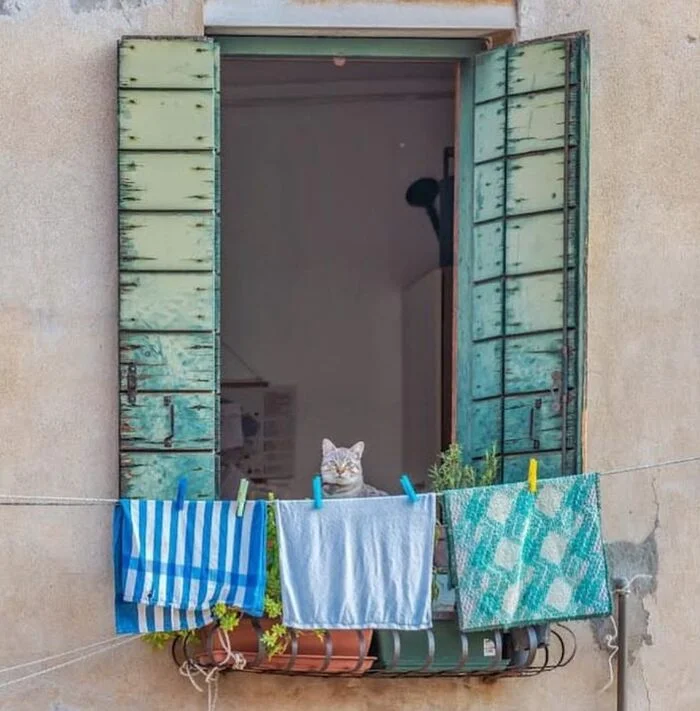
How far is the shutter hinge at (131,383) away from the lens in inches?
221

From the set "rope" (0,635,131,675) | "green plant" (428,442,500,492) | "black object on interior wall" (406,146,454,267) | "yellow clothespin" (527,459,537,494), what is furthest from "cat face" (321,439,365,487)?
"black object on interior wall" (406,146,454,267)

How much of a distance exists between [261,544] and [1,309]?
120 cm

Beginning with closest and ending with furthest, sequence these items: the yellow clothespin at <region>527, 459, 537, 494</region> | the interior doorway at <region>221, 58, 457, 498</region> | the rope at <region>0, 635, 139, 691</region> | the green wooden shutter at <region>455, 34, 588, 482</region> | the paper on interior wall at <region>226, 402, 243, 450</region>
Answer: the yellow clothespin at <region>527, 459, 537, 494</region>
the rope at <region>0, 635, 139, 691</region>
the green wooden shutter at <region>455, 34, 588, 482</region>
the paper on interior wall at <region>226, 402, 243, 450</region>
the interior doorway at <region>221, 58, 457, 498</region>

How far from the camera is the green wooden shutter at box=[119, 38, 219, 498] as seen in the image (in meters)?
5.61

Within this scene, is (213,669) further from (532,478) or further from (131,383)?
(532,478)

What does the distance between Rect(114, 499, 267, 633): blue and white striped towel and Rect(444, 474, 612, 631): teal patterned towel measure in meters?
0.65

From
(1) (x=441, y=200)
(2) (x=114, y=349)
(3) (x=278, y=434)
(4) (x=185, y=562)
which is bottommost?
(4) (x=185, y=562)

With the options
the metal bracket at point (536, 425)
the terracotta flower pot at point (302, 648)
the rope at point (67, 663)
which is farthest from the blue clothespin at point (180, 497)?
the metal bracket at point (536, 425)

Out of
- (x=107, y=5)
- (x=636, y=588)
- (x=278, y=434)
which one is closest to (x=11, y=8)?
(x=107, y=5)

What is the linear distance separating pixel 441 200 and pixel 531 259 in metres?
1.05

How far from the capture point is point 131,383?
561cm

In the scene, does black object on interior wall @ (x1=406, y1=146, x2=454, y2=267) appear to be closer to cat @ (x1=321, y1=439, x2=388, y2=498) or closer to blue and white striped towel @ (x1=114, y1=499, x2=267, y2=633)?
cat @ (x1=321, y1=439, x2=388, y2=498)

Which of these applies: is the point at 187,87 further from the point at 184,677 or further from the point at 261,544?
→ the point at 184,677

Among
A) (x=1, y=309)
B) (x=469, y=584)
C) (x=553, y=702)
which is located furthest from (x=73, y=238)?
(x=553, y=702)
